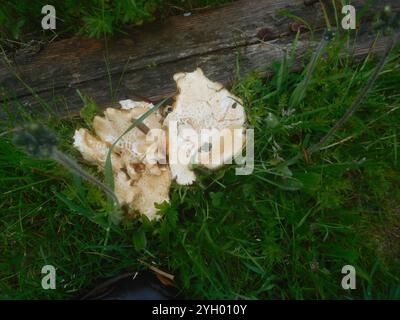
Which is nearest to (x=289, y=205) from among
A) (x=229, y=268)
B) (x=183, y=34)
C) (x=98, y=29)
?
(x=229, y=268)

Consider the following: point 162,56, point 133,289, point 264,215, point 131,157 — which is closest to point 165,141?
point 131,157

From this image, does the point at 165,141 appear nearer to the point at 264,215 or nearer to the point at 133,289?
the point at 264,215

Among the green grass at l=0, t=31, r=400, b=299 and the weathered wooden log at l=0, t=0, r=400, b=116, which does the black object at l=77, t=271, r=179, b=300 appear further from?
the weathered wooden log at l=0, t=0, r=400, b=116

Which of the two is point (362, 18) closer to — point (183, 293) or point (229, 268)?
point (229, 268)

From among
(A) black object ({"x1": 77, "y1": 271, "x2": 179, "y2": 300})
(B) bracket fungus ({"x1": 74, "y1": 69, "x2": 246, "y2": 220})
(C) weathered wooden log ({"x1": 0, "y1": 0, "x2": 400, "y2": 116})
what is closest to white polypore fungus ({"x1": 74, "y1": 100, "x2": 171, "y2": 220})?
(B) bracket fungus ({"x1": 74, "y1": 69, "x2": 246, "y2": 220})

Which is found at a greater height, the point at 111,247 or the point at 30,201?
the point at 30,201
